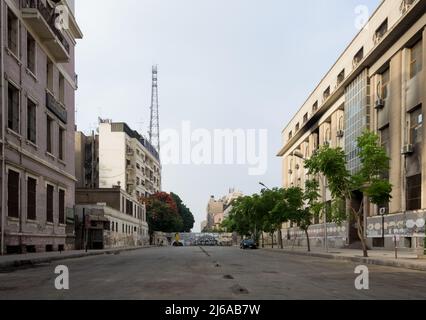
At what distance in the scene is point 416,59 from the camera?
38594mm

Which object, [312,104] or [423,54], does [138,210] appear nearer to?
[312,104]

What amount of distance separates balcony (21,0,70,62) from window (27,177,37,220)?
10.0 m

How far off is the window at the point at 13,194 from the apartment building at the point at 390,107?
20.5m

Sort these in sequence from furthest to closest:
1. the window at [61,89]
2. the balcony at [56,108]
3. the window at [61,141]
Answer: the window at [61,89] → the window at [61,141] → the balcony at [56,108]

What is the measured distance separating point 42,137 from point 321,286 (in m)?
30.6

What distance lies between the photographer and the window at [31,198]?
35.8 meters

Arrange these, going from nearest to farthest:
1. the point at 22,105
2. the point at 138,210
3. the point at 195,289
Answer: the point at 195,289 < the point at 22,105 < the point at 138,210

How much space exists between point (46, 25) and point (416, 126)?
25443 millimetres

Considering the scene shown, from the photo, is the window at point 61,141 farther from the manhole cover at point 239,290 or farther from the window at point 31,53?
the manhole cover at point 239,290

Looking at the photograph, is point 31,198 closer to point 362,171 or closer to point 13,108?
point 13,108

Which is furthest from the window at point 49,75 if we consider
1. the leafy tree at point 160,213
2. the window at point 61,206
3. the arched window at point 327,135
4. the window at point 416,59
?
the leafy tree at point 160,213

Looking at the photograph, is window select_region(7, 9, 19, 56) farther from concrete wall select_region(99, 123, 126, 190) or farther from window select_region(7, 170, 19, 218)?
concrete wall select_region(99, 123, 126, 190)

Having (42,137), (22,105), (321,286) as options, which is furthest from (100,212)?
(321,286)
